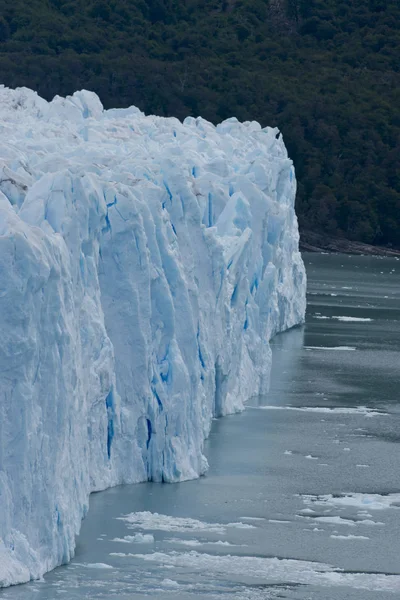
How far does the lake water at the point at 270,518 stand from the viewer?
9.70 meters

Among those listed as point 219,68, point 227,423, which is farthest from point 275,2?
point 227,423

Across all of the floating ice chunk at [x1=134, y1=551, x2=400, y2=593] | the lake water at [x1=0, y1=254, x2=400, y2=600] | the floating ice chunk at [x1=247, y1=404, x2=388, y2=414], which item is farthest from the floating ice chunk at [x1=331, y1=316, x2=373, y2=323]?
the floating ice chunk at [x1=134, y1=551, x2=400, y2=593]

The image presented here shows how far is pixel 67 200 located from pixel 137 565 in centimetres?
285

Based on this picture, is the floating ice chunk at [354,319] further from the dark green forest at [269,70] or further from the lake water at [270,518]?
the dark green forest at [269,70]

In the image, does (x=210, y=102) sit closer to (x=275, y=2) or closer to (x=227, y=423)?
(x=275, y=2)

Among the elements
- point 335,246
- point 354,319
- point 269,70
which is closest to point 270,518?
point 354,319

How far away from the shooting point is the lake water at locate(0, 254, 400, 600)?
9703 millimetres

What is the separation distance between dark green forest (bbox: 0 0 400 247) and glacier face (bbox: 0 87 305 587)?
34507 millimetres

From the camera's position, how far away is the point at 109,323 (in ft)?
40.6

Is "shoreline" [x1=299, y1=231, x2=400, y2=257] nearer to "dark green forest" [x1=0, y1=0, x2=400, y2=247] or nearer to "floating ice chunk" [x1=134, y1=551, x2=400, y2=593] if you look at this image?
"dark green forest" [x1=0, y1=0, x2=400, y2=247]

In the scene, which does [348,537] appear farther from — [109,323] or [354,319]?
[354,319]

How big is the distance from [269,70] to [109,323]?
52.6m

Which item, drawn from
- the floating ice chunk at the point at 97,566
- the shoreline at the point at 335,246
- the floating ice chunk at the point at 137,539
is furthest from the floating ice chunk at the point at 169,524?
the shoreline at the point at 335,246

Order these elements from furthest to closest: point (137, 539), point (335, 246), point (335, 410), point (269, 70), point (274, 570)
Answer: point (269, 70), point (335, 246), point (335, 410), point (137, 539), point (274, 570)
